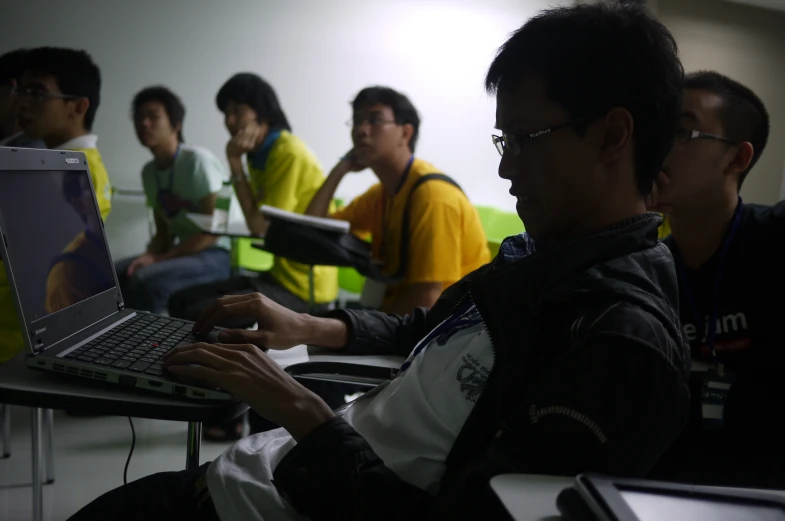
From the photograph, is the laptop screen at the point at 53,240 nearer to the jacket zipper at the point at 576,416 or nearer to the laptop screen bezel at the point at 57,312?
the laptop screen bezel at the point at 57,312

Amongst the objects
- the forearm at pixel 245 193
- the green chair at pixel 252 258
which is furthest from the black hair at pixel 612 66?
the green chair at pixel 252 258

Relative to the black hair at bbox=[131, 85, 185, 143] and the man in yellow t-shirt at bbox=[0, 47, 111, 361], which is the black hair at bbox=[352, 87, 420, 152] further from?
the black hair at bbox=[131, 85, 185, 143]

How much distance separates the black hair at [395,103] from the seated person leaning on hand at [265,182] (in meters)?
0.63

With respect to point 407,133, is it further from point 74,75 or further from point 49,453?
point 49,453

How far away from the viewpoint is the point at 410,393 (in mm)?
842

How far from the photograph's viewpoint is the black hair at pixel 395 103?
2.44 metres

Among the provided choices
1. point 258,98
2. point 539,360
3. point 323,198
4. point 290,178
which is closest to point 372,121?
point 323,198

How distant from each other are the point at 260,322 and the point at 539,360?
0.52 meters

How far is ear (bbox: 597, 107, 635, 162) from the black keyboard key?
0.62 metres

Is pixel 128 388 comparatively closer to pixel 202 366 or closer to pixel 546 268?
pixel 202 366

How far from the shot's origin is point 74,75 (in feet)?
8.64

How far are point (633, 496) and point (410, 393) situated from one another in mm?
361

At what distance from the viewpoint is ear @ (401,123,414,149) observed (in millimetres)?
2434

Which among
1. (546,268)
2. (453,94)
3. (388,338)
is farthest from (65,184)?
(453,94)
